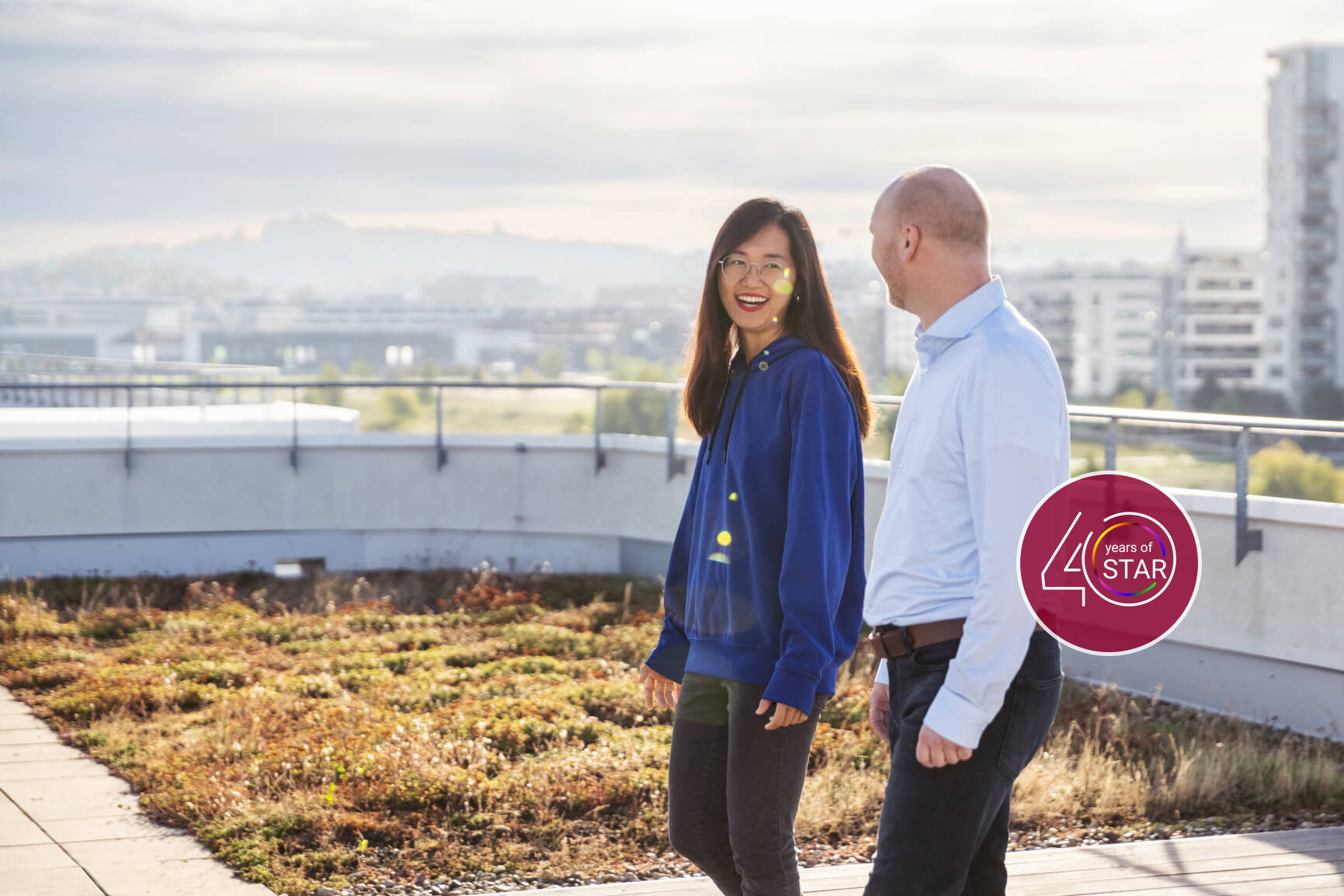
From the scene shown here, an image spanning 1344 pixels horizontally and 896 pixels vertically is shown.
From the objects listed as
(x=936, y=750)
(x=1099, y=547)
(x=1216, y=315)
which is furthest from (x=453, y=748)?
(x=1216, y=315)

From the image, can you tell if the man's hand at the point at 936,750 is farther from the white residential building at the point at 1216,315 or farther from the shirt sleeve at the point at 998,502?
the white residential building at the point at 1216,315

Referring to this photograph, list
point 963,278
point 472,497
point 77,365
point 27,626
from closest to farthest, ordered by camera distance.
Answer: point 963,278 → point 27,626 → point 472,497 → point 77,365

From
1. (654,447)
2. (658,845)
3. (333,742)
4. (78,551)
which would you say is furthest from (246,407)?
(658,845)

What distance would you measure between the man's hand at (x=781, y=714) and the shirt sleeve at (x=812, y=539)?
0.06ft

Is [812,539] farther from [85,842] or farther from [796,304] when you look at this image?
[85,842]

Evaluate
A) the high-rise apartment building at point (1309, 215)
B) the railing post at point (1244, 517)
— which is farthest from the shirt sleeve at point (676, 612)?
the high-rise apartment building at point (1309, 215)

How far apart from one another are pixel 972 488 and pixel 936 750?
444 mm

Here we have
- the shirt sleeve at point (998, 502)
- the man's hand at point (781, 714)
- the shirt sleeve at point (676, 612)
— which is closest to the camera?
the shirt sleeve at point (998, 502)

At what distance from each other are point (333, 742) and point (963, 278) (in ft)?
16.0

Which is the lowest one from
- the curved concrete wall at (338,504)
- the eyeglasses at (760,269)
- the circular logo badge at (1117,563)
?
the curved concrete wall at (338,504)

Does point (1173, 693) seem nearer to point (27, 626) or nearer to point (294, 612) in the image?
point (294, 612)

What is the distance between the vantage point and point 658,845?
17.8 feet

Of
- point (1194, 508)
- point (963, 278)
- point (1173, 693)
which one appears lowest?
point (1173, 693)

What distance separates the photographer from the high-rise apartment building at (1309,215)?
14550 centimetres
